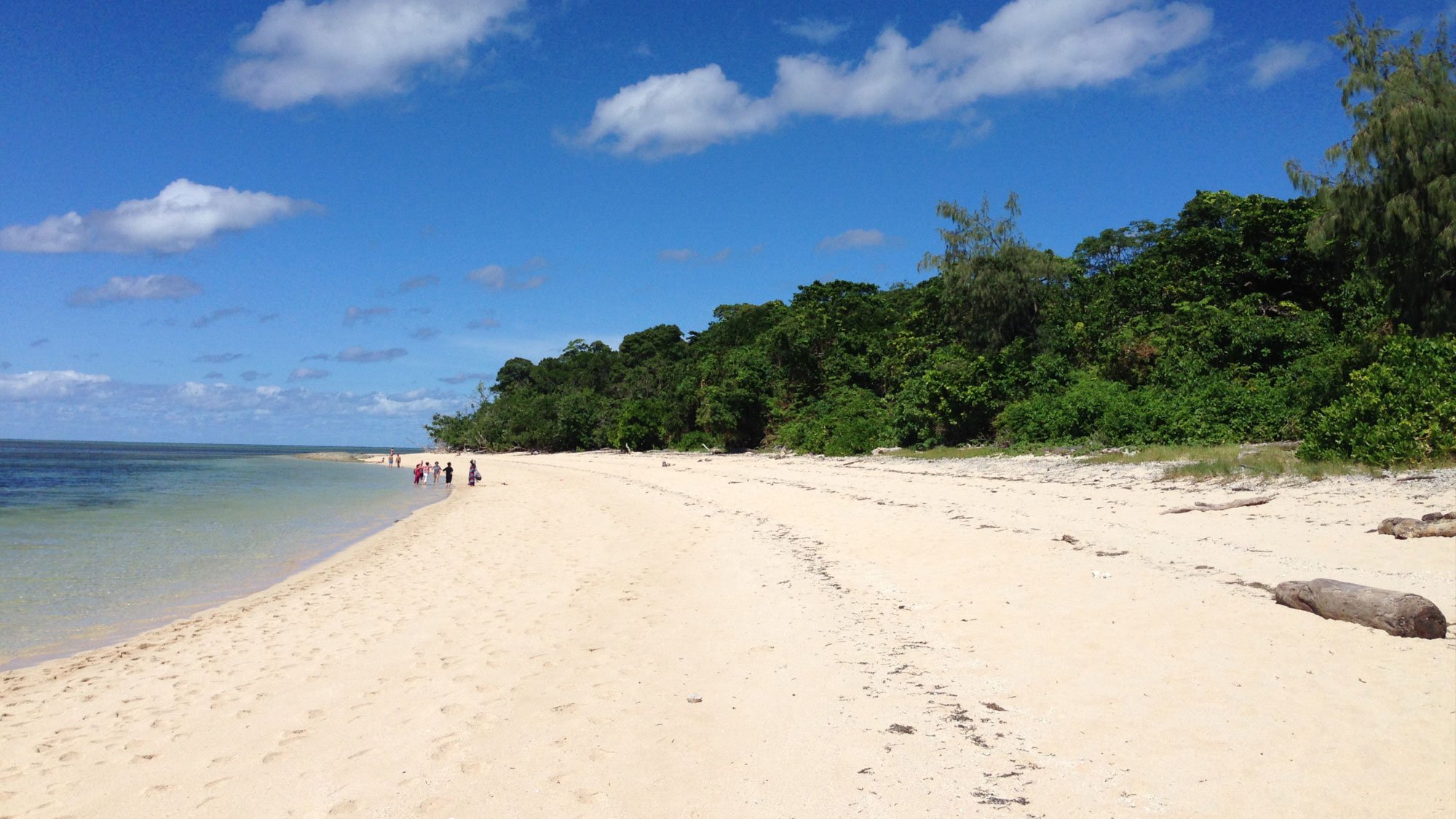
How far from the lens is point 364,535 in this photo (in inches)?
702

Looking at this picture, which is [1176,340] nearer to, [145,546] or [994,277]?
[994,277]

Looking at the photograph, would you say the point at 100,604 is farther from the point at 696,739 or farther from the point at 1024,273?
the point at 1024,273

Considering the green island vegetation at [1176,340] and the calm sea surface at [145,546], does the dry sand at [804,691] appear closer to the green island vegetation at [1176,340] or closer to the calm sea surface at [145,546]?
the calm sea surface at [145,546]

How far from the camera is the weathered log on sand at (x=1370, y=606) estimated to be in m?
5.83

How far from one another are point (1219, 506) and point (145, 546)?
20.2 metres

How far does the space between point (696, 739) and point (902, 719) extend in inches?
52.4

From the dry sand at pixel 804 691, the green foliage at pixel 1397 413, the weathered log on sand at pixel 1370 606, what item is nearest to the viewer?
the dry sand at pixel 804 691

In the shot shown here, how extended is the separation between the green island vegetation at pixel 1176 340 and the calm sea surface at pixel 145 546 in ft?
59.5

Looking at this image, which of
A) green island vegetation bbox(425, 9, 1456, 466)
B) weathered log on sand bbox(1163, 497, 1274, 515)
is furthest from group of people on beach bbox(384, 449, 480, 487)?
weathered log on sand bbox(1163, 497, 1274, 515)

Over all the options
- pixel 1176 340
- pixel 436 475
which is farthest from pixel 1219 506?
pixel 436 475

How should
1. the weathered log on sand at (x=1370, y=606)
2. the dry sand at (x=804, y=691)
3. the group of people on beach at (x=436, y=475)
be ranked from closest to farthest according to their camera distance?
the dry sand at (x=804, y=691) < the weathered log on sand at (x=1370, y=606) < the group of people on beach at (x=436, y=475)

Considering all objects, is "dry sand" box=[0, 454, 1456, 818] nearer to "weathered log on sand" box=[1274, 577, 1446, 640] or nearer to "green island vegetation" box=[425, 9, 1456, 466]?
"weathered log on sand" box=[1274, 577, 1446, 640]

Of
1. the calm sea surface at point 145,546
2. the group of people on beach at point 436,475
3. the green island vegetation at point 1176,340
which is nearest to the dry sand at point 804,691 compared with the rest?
the calm sea surface at point 145,546

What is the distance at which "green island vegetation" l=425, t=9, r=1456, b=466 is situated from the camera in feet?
60.9
